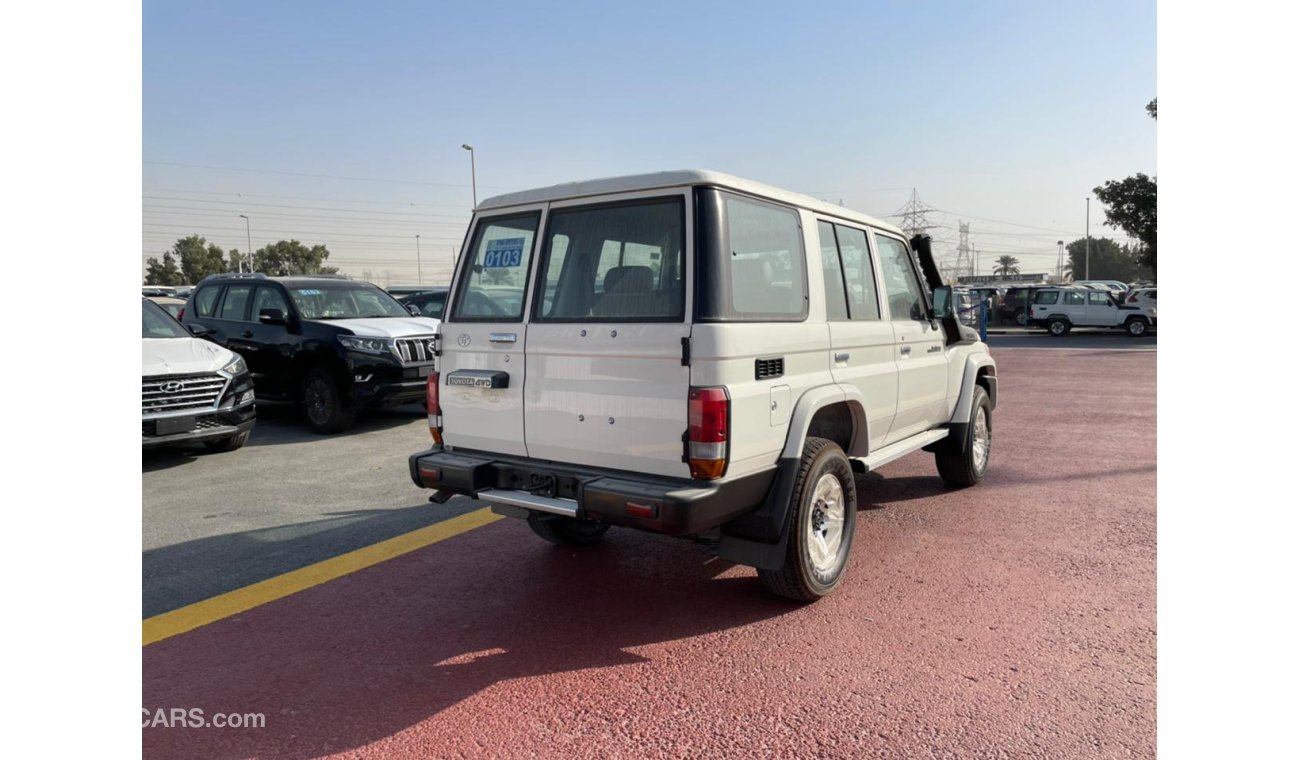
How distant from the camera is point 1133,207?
3431 centimetres

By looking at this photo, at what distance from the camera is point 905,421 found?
18.6ft

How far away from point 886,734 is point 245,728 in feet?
8.14

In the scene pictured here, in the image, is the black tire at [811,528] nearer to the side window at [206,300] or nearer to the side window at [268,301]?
the side window at [268,301]

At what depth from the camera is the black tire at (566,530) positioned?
17.5 ft

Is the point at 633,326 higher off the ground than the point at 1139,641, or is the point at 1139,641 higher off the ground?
the point at 633,326

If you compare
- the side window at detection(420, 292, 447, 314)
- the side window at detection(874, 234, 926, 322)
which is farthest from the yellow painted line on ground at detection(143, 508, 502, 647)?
the side window at detection(420, 292, 447, 314)

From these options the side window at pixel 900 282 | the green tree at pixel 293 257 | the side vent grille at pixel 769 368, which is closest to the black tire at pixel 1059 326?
the side window at pixel 900 282

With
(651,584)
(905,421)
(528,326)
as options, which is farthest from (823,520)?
(528,326)

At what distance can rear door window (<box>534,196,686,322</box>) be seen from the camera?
4012 mm

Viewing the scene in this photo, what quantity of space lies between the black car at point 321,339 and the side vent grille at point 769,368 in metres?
6.59

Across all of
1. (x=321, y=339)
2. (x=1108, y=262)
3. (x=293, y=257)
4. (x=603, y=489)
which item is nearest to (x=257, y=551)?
(x=603, y=489)

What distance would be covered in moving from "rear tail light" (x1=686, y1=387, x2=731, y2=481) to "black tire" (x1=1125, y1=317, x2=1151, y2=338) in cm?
2815

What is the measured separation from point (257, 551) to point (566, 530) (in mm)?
2032

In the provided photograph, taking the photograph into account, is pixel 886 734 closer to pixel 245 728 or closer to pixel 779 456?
pixel 779 456
